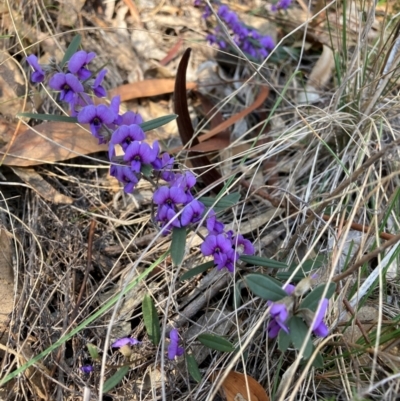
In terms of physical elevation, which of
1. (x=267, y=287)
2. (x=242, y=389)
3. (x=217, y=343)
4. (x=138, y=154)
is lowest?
(x=242, y=389)

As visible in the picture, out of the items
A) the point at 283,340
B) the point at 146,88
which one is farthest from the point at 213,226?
the point at 146,88

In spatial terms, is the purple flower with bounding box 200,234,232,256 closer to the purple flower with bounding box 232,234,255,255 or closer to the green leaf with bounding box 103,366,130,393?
the purple flower with bounding box 232,234,255,255

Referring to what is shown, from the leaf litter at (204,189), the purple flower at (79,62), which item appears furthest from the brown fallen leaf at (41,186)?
the purple flower at (79,62)

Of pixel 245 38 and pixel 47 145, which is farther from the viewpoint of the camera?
pixel 245 38

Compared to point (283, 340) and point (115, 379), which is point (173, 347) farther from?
point (283, 340)

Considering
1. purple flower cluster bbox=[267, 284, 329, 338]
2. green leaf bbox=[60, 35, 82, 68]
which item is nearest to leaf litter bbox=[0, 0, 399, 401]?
purple flower cluster bbox=[267, 284, 329, 338]

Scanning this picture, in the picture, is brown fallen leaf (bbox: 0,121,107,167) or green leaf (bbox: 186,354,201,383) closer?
green leaf (bbox: 186,354,201,383)

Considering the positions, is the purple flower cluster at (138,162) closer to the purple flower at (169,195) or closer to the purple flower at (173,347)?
the purple flower at (169,195)
